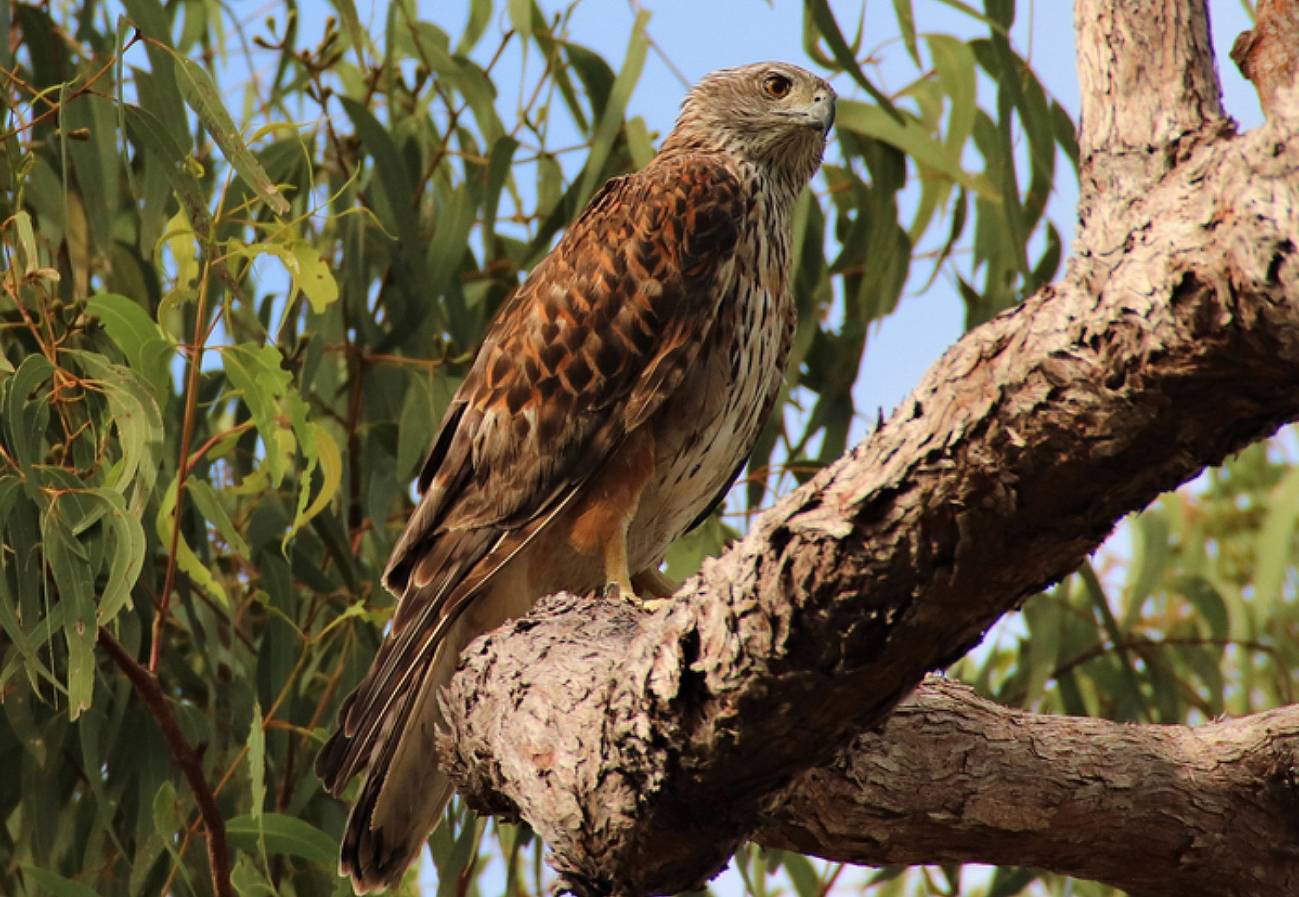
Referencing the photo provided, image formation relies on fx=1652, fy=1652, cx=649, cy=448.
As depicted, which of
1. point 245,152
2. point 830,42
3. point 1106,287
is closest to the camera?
point 1106,287

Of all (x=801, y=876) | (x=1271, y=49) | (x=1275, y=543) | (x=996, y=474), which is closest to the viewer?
(x=996, y=474)

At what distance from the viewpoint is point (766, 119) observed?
3617 millimetres

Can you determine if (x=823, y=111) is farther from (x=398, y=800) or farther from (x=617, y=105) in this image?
(x=398, y=800)

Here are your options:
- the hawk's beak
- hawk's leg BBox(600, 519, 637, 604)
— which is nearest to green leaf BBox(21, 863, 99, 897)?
hawk's leg BBox(600, 519, 637, 604)

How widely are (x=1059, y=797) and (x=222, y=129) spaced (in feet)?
5.05

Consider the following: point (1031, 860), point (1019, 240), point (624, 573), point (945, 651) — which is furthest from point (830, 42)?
point (945, 651)

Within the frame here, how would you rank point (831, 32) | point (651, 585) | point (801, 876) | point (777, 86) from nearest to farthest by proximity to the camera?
point (831, 32)
point (651, 585)
point (801, 876)
point (777, 86)

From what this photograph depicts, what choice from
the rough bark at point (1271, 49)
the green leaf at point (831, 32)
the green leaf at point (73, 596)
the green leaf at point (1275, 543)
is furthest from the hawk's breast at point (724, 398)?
the green leaf at point (1275, 543)

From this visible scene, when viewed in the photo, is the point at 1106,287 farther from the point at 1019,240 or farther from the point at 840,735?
the point at 1019,240

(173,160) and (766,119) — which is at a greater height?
(766,119)

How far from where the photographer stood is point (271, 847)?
109 inches

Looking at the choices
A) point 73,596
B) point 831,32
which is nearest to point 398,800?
point 73,596

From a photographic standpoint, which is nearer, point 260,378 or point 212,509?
point 260,378

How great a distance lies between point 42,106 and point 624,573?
1.43 meters
